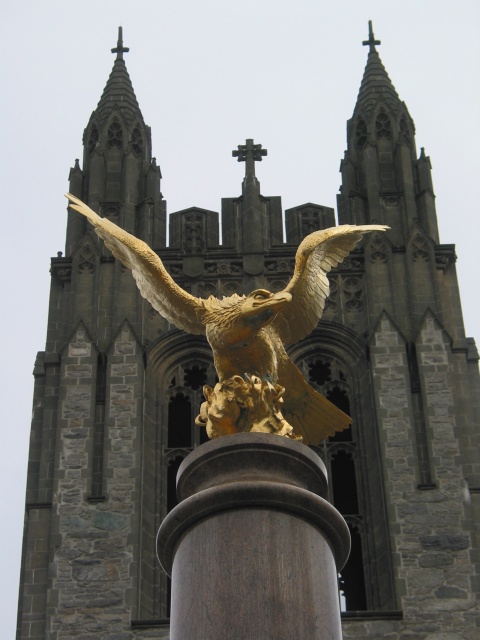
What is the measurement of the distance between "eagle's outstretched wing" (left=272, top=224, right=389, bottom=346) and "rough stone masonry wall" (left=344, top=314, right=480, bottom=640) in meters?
12.5

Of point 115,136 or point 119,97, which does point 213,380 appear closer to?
point 115,136

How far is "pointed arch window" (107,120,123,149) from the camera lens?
40875 millimetres

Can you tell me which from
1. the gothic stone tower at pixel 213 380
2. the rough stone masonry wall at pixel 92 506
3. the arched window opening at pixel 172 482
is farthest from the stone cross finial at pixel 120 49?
the arched window opening at pixel 172 482

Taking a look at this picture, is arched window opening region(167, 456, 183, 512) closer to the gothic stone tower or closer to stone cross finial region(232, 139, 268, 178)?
the gothic stone tower

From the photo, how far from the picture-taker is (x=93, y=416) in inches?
1359

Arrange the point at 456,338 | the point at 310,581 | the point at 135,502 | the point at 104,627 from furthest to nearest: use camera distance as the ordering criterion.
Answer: the point at 456,338
the point at 135,502
the point at 104,627
the point at 310,581

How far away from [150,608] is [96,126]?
14.4m

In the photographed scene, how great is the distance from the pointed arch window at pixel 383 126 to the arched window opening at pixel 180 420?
9.29 m

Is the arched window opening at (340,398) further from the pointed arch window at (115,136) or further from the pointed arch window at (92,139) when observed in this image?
the pointed arch window at (92,139)

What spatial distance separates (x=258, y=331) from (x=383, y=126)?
24.8 meters

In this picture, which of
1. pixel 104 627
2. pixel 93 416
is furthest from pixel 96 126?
pixel 104 627

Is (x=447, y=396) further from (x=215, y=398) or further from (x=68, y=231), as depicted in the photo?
(x=215, y=398)

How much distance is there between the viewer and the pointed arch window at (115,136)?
4088 centimetres

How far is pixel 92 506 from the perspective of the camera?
1293 inches
